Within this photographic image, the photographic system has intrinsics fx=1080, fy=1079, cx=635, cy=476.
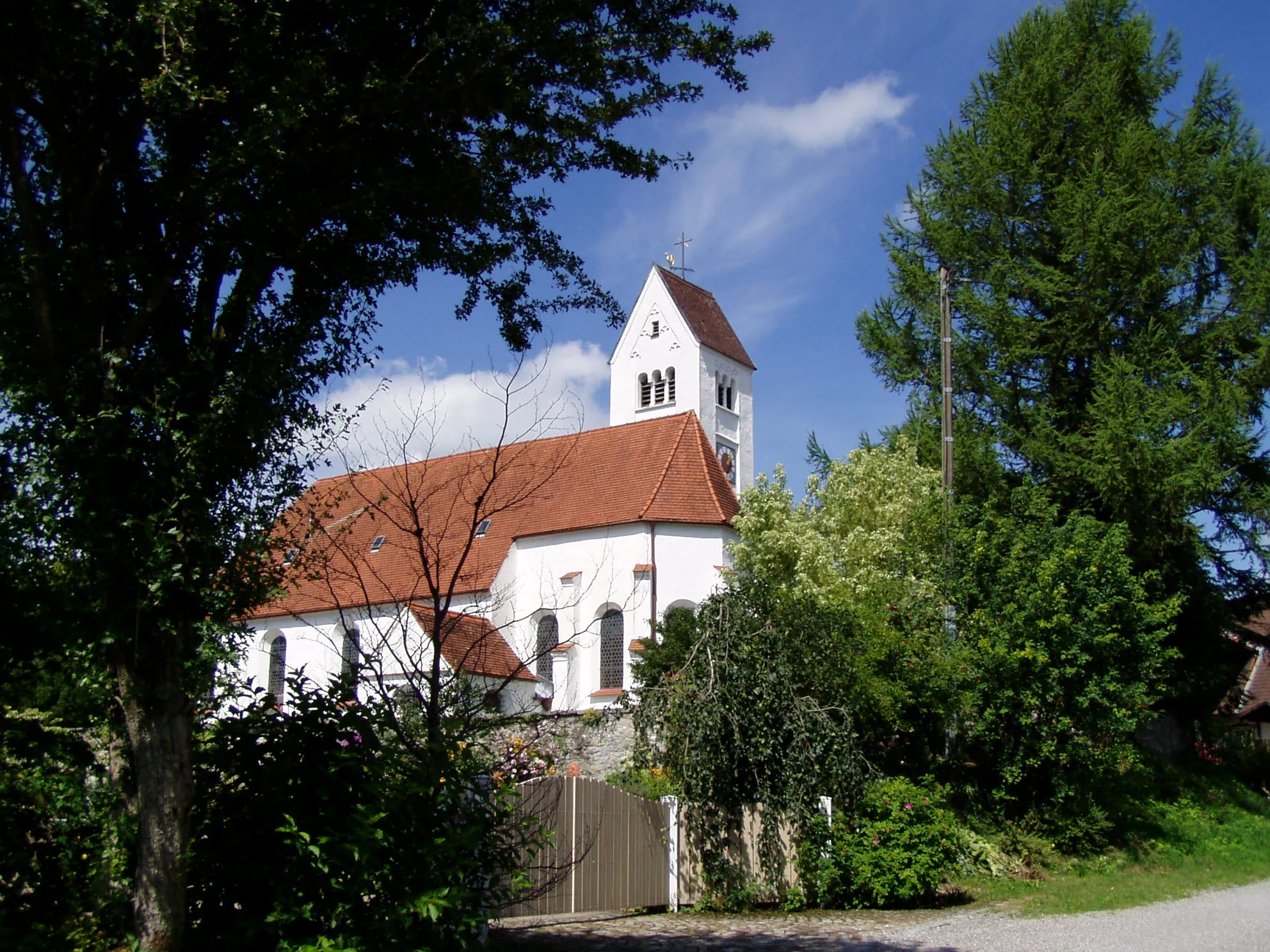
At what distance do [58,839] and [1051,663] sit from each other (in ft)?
41.2

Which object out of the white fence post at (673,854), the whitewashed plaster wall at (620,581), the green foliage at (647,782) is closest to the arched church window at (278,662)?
the whitewashed plaster wall at (620,581)

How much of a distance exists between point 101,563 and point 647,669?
1693 centimetres

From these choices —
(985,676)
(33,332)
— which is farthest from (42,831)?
(985,676)

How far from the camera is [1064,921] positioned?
1095cm

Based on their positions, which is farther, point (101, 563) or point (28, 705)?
point (28, 705)

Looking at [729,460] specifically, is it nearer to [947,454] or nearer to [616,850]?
[947,454]

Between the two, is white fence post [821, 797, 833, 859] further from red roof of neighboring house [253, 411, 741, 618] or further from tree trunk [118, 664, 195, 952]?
red roof of neighboring house [253, 411, 741, 618]

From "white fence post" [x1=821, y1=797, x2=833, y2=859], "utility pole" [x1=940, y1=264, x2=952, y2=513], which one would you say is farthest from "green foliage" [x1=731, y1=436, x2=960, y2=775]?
"white fence post" [x1=821, y1=797, x2=833, y2=859]

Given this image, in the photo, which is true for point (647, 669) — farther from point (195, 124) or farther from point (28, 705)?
point (195, 124)

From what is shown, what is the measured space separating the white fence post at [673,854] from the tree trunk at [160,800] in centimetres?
695

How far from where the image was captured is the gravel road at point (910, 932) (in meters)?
9.15

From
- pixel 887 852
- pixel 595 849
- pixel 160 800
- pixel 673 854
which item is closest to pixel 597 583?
pixel 673 854

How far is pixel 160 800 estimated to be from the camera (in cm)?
567

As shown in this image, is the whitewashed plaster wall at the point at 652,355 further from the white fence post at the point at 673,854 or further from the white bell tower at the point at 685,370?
the white fence post at the point at 673,854
